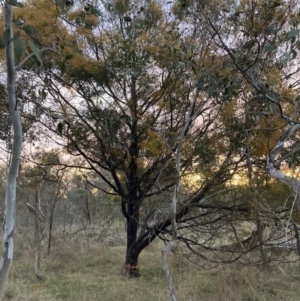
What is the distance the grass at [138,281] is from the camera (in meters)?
5.71

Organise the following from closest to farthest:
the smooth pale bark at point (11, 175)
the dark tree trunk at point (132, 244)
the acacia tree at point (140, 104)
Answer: the smooth pale bark at point (11, 175) < the acacia tree at point (140, 104) < the dark tree trunk at point (132, 244)

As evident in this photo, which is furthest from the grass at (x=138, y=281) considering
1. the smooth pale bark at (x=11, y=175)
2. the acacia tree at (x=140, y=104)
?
the smooth pale bark at (x=11, y=175)

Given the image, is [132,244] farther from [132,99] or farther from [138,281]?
[132,99]

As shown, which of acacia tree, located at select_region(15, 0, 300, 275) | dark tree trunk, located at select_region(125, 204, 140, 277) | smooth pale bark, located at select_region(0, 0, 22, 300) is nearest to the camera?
smooth pale bark, located at select_region(0, 0, 22, 300)

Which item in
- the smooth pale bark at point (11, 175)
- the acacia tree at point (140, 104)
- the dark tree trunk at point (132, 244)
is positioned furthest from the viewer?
the dark tree trunk at point (132, 244)

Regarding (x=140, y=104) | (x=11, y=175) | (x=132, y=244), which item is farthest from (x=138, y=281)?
(x=11, y=175)

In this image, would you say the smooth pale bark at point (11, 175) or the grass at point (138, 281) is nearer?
the smooth pale bark at point (11, 175)

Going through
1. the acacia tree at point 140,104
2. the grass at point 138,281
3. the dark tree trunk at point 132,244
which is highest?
the acacia tree at point 140,104

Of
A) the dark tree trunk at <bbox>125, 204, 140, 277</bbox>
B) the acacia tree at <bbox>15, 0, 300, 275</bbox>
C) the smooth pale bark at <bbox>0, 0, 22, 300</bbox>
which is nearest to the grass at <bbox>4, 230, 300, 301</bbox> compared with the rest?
the dark tree trunk at <bbox>125, 204, 140, 277</bbox>

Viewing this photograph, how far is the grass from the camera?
18.7 ft

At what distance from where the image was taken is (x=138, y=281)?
6.90 metres

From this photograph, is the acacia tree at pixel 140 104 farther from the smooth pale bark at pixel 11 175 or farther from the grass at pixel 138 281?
the smooth pale bark at pixel 11 175

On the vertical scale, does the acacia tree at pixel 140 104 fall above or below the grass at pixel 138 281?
above

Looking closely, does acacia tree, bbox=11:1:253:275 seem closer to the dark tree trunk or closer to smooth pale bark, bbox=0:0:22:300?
the dark tree trunk
